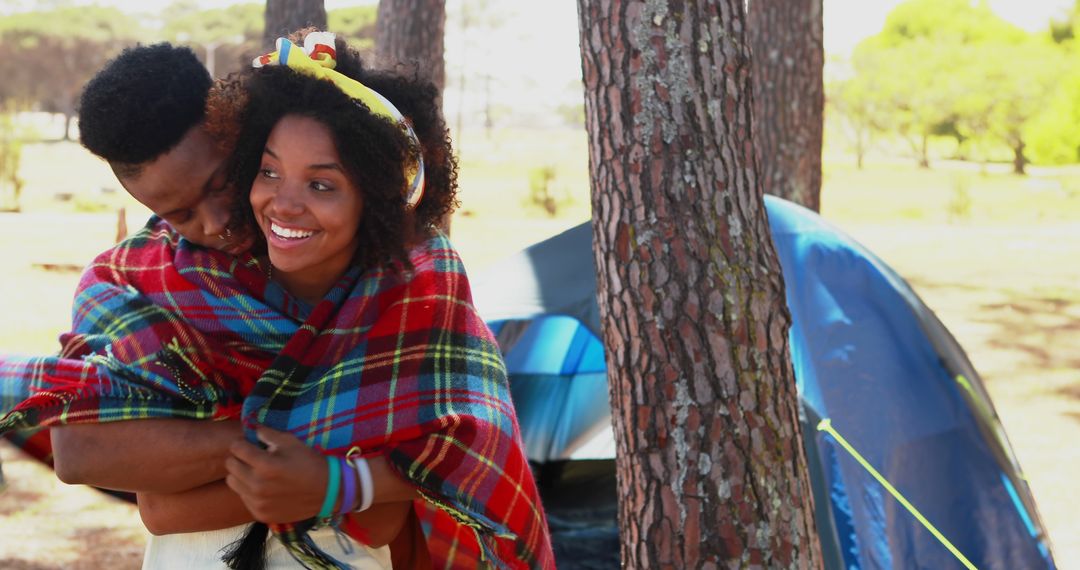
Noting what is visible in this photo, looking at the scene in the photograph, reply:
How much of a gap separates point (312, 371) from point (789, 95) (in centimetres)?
427

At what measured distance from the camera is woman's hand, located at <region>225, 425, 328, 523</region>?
5.50 ft

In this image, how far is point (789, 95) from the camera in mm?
5621

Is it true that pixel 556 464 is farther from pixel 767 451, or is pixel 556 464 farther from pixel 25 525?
pixel 767 451

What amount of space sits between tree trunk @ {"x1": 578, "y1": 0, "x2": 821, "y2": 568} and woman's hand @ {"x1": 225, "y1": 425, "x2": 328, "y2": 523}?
3.01ft

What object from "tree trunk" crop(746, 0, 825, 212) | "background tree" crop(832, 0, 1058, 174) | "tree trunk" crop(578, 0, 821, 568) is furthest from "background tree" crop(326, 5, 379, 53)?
"tree trunk" crop(578, 0, 821, 568)

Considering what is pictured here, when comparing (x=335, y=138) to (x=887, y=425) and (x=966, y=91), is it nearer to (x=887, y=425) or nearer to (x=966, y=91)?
(x=887, y=425)

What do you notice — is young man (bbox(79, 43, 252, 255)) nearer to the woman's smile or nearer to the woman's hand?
the woman's smile

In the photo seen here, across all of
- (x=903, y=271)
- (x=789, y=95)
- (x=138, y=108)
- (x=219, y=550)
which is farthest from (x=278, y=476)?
(x=903, y=271)

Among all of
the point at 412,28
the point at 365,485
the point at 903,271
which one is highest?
the point at 412,28

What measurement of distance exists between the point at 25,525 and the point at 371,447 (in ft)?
12.8

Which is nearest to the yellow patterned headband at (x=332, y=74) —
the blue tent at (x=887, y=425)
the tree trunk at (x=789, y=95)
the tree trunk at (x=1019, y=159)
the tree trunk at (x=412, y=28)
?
the blue tent at (x=887, y=425)

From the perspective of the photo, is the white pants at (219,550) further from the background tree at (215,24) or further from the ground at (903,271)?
the background tree at (215,24)

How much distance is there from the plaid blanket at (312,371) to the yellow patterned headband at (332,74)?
135mm

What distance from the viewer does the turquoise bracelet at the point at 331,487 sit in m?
1.70
